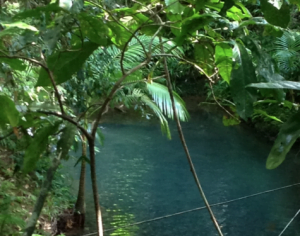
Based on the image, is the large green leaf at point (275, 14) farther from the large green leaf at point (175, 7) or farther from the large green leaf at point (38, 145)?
the large green leaf at point (38, 145)

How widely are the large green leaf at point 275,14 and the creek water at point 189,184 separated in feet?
6.14

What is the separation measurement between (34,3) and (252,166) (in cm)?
298

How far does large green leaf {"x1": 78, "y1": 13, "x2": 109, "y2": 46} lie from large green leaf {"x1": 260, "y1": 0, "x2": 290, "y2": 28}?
0.19 metres

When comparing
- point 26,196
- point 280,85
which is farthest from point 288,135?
point 26,196

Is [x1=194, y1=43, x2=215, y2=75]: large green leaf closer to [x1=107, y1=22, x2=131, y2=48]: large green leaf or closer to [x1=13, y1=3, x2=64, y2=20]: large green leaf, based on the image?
[x1=107, y1=22, x2=131, y2=48]: large green leaf

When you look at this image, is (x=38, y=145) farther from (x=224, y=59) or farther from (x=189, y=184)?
(x=189, y=184)

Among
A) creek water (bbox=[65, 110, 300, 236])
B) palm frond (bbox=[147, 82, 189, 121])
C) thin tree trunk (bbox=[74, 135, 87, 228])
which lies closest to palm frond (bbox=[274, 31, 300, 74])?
creek water (bbox=[65, 110, 300, 236])

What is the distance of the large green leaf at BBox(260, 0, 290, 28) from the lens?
0.39m

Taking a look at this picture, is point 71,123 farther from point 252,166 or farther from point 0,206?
point 252,166

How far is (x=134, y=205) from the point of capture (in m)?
2.75

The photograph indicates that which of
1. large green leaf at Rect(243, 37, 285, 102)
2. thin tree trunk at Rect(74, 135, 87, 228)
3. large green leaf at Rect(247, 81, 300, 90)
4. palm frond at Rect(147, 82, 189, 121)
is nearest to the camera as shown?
large green leaf at Rect(247, 81, 300, 90)

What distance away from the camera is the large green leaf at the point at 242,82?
0.41m

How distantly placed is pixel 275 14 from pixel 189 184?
297 cm

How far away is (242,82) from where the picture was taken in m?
0.41
